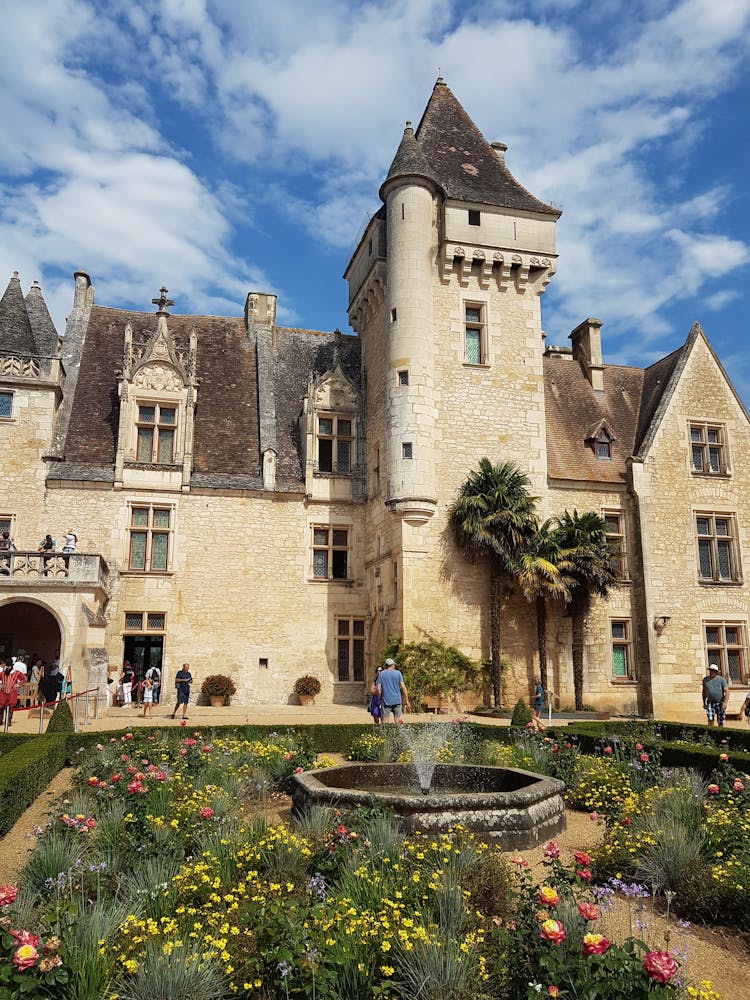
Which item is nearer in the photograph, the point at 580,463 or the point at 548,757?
the point at 548,757

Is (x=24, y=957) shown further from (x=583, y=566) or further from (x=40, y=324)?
(x=40, y=324)

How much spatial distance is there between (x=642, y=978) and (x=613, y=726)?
484 inches

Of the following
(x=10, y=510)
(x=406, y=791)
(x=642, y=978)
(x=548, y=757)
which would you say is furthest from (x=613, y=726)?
(x=10, y=510)

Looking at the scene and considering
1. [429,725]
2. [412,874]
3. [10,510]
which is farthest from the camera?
[10,510]

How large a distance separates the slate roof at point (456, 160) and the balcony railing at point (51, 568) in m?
13.8

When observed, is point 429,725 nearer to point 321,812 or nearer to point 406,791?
point 406,791

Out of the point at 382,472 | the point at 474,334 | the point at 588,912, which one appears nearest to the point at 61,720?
the point at 588,912

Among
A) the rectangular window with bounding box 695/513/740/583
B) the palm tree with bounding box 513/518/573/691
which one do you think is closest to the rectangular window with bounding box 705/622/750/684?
the rectangular window with bounding box 695/513/740/583

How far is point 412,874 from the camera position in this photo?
18.8ft

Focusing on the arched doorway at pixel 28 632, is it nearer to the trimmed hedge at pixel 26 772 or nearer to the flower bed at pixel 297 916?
the trimmed hedge at pixel 26 772

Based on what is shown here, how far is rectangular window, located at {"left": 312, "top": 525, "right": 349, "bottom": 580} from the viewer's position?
23719 millimetres

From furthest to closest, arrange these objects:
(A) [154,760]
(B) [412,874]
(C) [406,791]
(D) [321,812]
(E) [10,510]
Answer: (E) [10,510]
(A) [154,760]
(C) [406,791]
(D) [321,812]
(B) [412,874]

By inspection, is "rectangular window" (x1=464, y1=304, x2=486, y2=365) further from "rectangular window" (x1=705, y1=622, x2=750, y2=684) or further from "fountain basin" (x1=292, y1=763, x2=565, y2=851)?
"fountain basin" (x1=292, y1=763, x2=565, y2=851)

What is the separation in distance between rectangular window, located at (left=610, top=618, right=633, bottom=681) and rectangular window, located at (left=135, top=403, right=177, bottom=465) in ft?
46.2
